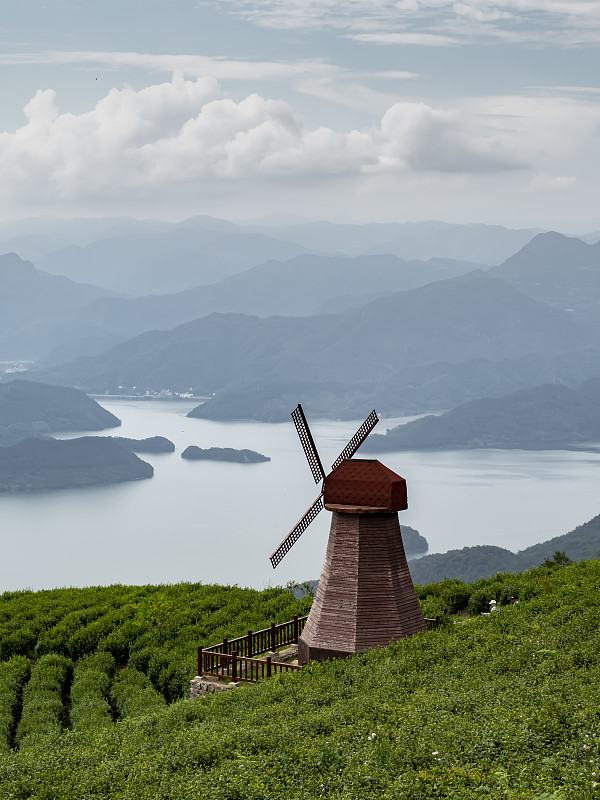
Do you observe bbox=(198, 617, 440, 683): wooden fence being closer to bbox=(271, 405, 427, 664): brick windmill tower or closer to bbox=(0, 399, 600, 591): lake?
bbox=(271, 405, 427, 664): brick windmill tower

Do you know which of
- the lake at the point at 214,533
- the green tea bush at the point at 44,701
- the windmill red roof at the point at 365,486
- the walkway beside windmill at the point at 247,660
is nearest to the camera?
the green tea bush at the point at 44,701

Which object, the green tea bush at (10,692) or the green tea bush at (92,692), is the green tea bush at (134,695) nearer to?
the green tea bush at (92,692)

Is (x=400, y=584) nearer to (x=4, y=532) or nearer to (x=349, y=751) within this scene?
(x=349, y=751)

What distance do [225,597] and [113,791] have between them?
55.5ft

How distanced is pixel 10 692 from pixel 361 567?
9.17 meters

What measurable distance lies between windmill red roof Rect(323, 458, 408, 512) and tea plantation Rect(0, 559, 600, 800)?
2.89 m

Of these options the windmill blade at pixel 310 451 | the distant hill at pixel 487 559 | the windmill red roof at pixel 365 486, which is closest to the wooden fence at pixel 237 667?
the windmill red roof at pixel 365 486

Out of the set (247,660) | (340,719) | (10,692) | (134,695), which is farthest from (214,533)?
(340,719)

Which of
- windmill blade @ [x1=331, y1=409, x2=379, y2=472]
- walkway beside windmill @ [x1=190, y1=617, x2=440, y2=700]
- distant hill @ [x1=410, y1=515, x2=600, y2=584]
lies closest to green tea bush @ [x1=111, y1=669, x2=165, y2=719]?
walkway beside windmill @ [x1=190, y1=617, x2=440, y2=700]

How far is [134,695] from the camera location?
2081 centimetres

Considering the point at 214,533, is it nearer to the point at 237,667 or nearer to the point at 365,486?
the point at 237,667

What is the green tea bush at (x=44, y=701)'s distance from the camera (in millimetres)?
18375

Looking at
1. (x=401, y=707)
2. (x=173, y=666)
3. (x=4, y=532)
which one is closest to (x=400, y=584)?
(x=401, y=707)

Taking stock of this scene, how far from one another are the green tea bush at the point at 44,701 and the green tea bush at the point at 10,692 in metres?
0.23
